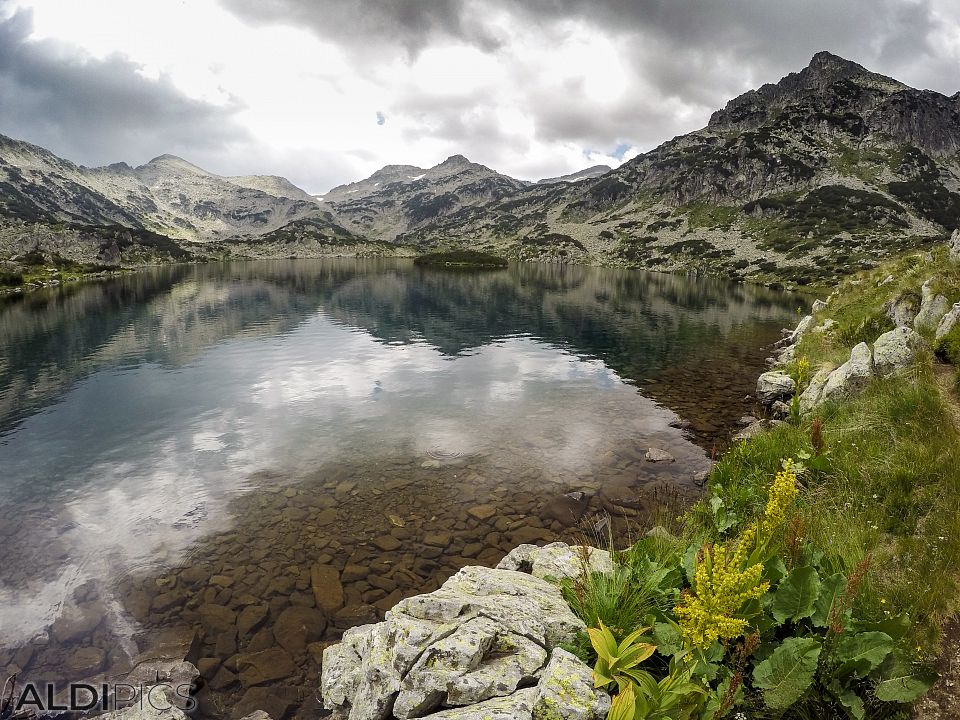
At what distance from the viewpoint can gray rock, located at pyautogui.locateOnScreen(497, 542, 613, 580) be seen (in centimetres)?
934

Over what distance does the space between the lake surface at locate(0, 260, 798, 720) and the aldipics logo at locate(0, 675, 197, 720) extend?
0.34 m

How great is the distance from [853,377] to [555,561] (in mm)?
11998

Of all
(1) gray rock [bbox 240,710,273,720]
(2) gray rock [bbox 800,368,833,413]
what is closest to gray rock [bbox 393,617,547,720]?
(1) gray rock [bbox 240,710,273,720]

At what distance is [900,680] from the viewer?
15.5 ft

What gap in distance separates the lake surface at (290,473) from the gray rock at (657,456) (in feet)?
1.12

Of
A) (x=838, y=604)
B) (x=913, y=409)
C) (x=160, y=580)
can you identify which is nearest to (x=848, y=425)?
(x=913, y=409)

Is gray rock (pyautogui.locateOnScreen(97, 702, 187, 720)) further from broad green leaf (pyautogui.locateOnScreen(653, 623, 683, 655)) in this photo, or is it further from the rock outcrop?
the rock outcrop

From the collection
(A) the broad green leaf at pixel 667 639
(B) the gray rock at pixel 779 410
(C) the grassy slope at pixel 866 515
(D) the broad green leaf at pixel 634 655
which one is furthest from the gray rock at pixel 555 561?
(B) the gray rock at pixel 779 410

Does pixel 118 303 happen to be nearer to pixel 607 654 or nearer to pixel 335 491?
pixel 335 491

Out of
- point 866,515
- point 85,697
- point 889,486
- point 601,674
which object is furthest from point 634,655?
point 85,697

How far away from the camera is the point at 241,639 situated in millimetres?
10898

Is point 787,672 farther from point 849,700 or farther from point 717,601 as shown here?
point 717,601

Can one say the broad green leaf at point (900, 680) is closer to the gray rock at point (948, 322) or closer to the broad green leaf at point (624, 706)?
the broad green leaf at point (624, 706)

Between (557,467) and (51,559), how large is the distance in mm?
17157
